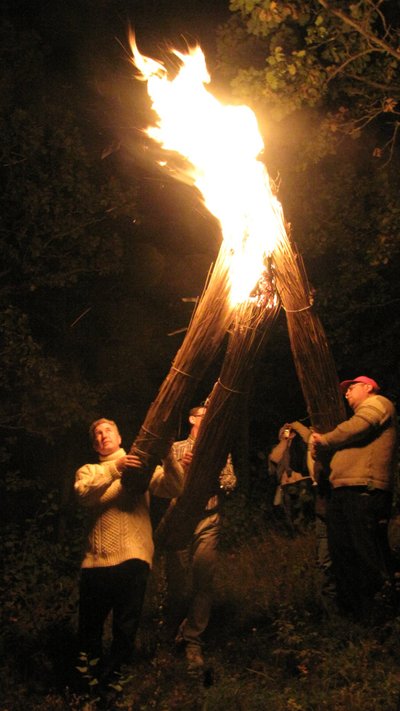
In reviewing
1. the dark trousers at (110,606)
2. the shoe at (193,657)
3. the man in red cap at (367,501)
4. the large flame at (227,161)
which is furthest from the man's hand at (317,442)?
the shoe at (193,657)

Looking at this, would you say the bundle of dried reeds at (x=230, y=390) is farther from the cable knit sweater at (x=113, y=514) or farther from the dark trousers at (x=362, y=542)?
the dark trousers at (x=362, y=542)

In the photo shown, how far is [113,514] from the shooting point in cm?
469

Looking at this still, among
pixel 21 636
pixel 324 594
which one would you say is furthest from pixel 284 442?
pixel 21 636

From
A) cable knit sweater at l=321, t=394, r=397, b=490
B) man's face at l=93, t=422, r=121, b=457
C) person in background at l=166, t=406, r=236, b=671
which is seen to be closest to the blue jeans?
person in background at l=166, t=406, r=236, b=671

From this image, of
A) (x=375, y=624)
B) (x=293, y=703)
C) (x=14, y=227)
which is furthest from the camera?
(x=14, y=227)

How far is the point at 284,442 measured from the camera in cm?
948

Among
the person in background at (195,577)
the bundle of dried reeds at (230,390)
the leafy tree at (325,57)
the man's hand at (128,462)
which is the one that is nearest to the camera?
the man's hand at (128,462)

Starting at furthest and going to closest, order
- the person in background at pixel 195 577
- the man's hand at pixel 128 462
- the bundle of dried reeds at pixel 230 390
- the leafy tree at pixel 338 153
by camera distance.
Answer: the leafy tree at pixel 338 153, the person in background at pixel 195 577, the bundle of dried reeds at pixel 230 390, the man's hand at pixel 128 462

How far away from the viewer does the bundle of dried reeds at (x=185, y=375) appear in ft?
15.0

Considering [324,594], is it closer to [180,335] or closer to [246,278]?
[246,278]

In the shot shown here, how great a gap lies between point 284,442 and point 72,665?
4.68m

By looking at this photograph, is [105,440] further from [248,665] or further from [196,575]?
[248,665]

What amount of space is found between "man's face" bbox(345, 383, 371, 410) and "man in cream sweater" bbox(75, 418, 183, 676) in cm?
143

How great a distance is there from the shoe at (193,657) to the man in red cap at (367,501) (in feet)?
3.59
